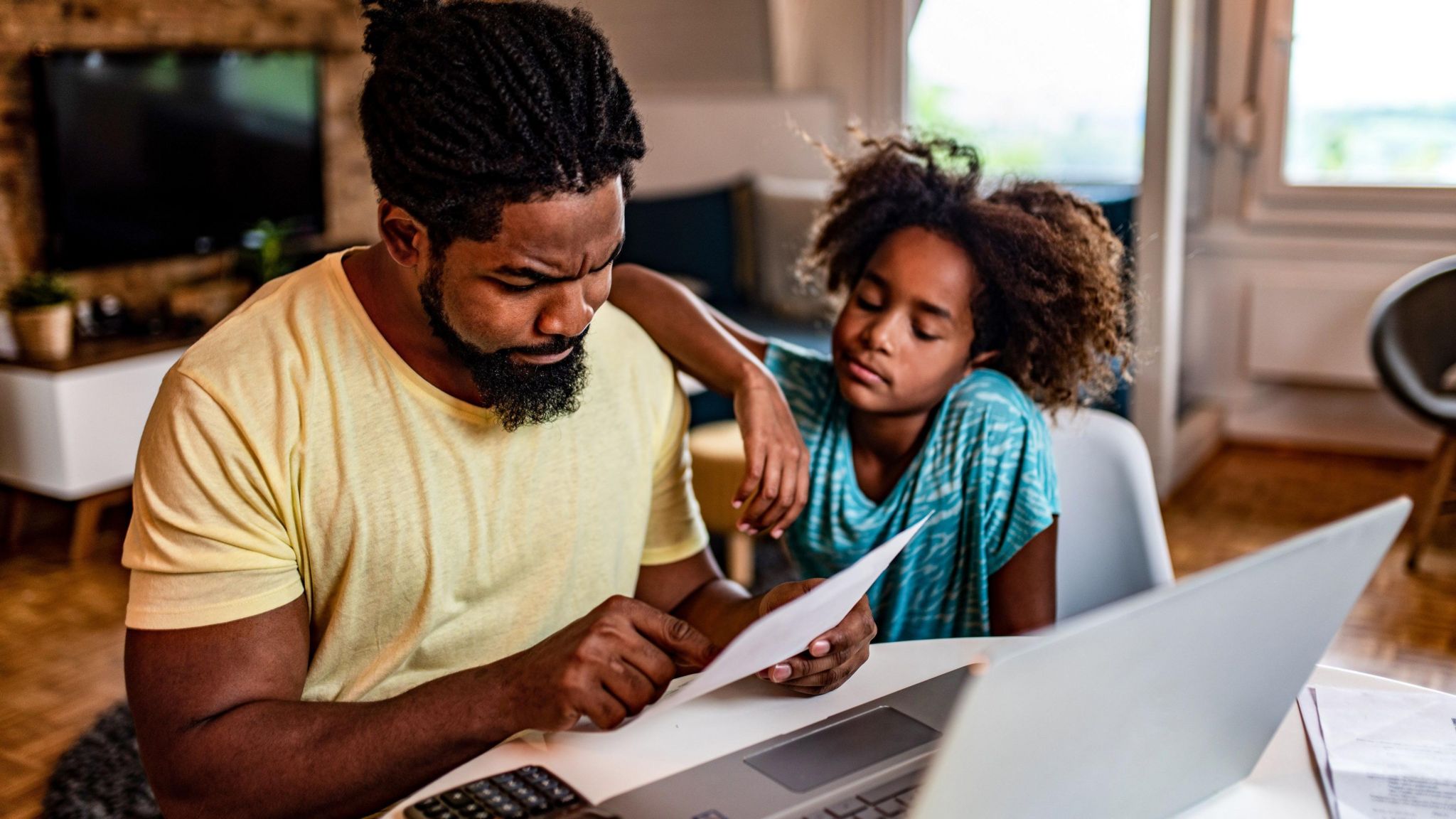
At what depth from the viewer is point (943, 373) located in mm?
1499

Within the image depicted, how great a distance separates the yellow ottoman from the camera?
2.81 metres

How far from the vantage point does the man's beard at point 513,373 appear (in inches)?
42.1

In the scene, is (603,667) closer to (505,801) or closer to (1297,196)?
(505,801)

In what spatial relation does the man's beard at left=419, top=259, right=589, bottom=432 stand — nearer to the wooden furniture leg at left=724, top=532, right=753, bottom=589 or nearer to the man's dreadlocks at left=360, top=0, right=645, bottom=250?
the man's dreadlocks at left=360, top=0, right=645, bottom=250

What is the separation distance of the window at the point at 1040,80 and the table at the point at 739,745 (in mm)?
3199

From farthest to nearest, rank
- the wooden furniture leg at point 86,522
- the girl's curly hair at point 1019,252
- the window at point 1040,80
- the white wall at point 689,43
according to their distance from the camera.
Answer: the white wall at point 689,43 → the window at point 1040,80 → the wooden furniture leg at point 86,522 → the girl's curly hair at point 1019,252

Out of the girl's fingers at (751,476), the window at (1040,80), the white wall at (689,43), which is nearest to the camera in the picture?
the girl's fingers at (751,476)

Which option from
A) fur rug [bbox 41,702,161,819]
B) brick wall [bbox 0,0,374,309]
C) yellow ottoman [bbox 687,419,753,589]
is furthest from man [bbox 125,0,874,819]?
brick wall [bbox 0,0,374,309]

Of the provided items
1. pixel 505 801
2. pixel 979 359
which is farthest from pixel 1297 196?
pixel 505 801

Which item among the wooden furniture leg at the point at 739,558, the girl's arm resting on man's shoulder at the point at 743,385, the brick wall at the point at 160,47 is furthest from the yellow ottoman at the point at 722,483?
the girl's arm resting on man's shoulder at the point at 743,385

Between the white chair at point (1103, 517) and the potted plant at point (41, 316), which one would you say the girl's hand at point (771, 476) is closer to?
the white chair at point (1103, 517)

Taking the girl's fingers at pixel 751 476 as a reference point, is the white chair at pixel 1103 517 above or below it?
below

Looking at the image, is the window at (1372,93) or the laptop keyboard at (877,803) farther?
the window at (1372,93)

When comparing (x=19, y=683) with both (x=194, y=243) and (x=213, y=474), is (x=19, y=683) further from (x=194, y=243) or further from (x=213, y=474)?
(x=213, y=474)
